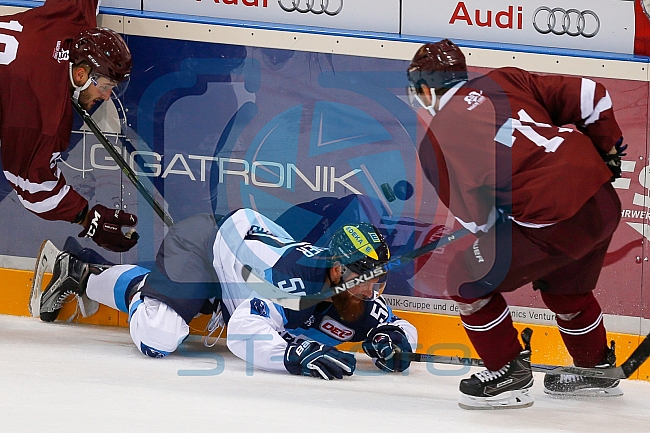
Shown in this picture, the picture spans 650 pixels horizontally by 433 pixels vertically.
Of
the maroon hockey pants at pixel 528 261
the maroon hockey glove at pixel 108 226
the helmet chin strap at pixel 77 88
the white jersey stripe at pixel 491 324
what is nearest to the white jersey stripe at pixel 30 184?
the maroon hockey glove at pixel 108 226

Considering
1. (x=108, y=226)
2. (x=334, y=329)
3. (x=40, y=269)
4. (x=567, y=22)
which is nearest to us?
(x=334, y=329)

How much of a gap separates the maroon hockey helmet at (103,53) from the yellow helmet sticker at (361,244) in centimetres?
107

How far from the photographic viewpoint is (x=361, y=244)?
3248mm

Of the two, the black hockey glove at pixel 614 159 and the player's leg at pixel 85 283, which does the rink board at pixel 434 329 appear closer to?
the player's leg at pixel 85 283

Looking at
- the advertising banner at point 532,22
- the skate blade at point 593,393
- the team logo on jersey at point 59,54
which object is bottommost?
the skate blade at point 593,393

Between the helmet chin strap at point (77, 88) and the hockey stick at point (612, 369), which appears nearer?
the hockey stick at point (612, 369)

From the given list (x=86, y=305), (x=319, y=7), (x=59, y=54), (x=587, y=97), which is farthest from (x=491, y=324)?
(x=59, y=54)

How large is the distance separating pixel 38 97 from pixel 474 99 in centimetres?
170

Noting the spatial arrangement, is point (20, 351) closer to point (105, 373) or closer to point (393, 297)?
point (105, 373)

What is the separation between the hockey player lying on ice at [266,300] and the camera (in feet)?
10.5

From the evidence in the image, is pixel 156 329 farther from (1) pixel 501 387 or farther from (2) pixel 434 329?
(1) pixel 501 387

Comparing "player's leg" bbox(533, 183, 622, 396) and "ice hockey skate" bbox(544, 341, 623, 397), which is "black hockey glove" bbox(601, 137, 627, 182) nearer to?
"player's leg" bbox(533, 183, 622, 396)

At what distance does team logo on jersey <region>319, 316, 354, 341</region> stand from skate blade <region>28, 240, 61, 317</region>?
118 centimetres

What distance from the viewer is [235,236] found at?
3.41m
